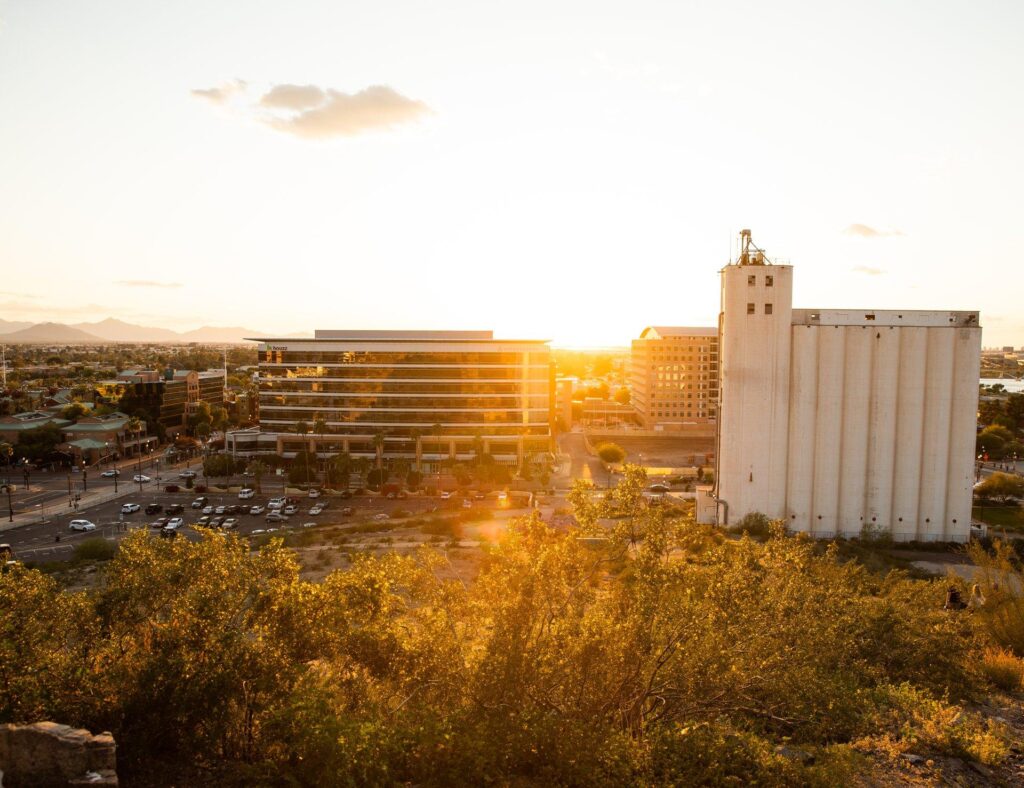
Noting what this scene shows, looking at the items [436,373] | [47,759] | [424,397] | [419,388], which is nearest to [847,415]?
[436,373]

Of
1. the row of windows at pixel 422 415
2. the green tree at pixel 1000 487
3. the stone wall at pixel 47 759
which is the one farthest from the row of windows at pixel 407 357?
the stone wall at pixel 47 759

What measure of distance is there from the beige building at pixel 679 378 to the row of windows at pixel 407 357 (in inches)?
1357

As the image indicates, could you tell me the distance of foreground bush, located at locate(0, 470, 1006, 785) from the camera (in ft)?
37.0

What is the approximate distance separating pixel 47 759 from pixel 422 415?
2346 inches

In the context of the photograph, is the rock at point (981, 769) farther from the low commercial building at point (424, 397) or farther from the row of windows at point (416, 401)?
the row of windows at point (416, 401)

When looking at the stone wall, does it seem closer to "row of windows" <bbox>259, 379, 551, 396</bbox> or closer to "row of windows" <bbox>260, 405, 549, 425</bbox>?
"row of windows" <bbox>260, 405, 549, 425</bbox>

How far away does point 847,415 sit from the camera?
4362 centimetres

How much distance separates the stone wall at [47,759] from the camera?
10453 mm

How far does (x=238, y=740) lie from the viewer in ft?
40.5

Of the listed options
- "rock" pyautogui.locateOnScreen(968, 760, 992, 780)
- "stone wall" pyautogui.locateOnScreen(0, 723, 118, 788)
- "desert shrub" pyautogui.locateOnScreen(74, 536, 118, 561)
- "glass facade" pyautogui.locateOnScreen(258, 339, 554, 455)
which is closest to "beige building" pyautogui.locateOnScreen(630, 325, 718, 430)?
"glass facade" pyautogui.locateOnScreen(258, 339, 554, 455)

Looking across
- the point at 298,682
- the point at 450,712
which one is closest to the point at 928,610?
the point at 450,712

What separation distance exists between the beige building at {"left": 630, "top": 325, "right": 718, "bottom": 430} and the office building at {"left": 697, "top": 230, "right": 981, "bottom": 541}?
185 ft

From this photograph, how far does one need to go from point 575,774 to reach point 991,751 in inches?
429

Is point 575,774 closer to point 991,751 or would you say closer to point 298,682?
point 298,682
